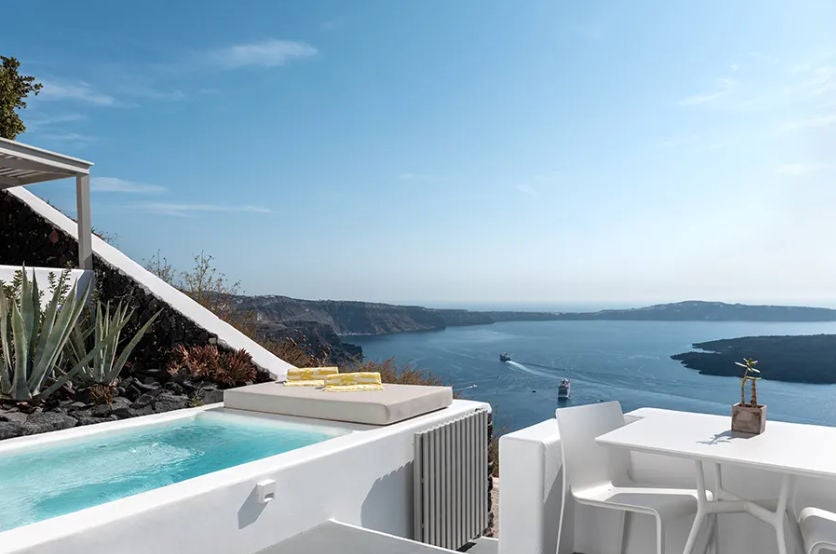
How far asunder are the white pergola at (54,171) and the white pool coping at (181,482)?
11.6 ft

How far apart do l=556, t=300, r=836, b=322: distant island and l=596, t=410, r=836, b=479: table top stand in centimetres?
1138

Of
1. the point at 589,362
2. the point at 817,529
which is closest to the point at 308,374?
the point at 817,529

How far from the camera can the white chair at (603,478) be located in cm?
286

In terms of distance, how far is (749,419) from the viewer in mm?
2883

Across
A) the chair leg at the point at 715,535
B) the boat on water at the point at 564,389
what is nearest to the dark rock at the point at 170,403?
the chair leg at the point at 715,535

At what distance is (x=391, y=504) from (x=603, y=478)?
1.35 metres

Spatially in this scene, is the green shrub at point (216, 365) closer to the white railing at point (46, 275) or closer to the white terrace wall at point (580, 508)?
the white railing at point (46, 275)

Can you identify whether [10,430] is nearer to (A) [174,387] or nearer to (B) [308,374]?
(A) [174,387]

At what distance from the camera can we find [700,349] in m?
13.8

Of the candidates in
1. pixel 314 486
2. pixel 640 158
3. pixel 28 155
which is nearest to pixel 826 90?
pixel 640 158

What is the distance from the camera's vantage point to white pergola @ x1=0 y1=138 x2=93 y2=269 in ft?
22.3

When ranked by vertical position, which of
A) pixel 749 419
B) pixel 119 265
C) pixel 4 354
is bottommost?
pixel 749 419

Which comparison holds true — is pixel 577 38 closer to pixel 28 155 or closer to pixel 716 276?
pixel 28 155

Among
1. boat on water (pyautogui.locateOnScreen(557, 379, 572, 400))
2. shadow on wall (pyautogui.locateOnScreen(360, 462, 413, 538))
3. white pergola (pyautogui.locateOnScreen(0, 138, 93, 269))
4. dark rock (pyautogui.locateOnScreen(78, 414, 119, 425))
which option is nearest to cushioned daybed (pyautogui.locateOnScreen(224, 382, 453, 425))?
shadow on wall (pyautogui.locateOnScreen(360, 462, 413, 538))
